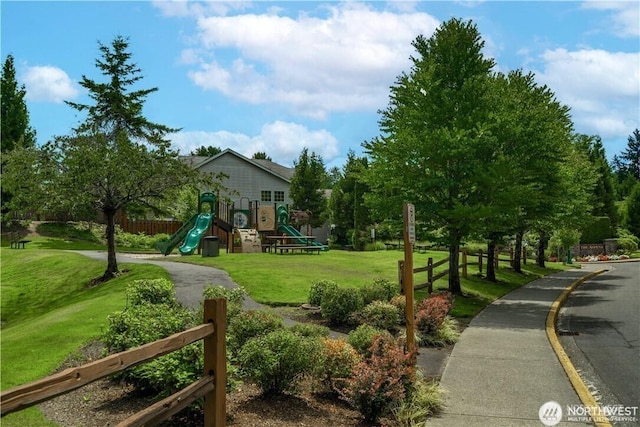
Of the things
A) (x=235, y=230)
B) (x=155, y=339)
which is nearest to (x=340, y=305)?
(x=155, y=339)

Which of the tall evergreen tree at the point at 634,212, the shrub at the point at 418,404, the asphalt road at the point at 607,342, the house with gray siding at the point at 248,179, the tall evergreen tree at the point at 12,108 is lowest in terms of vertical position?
the asphalt road at the point at 607,342

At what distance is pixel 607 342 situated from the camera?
11.3m

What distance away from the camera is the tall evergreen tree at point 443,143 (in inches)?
648

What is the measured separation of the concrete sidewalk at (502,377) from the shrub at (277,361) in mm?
1675

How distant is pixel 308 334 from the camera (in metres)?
8.55

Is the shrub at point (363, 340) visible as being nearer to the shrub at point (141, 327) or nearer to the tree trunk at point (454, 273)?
the shrub at point (141, 327)

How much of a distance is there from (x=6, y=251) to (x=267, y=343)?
2620cm

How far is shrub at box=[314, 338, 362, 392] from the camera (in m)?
7.01

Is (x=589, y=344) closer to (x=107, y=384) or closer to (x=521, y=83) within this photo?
(x=107, y=384)

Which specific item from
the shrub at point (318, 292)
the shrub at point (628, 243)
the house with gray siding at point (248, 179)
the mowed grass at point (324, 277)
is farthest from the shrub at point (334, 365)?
the shrub at point (628, 243)

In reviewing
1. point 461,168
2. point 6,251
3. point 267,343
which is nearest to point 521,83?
point 461,168

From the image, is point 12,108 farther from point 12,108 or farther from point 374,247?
point 374,247

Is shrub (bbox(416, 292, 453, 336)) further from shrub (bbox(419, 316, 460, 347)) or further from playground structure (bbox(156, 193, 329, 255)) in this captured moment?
playground structure (bbox(156, 193, 329, 255))

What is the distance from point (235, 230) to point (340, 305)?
2135cm
